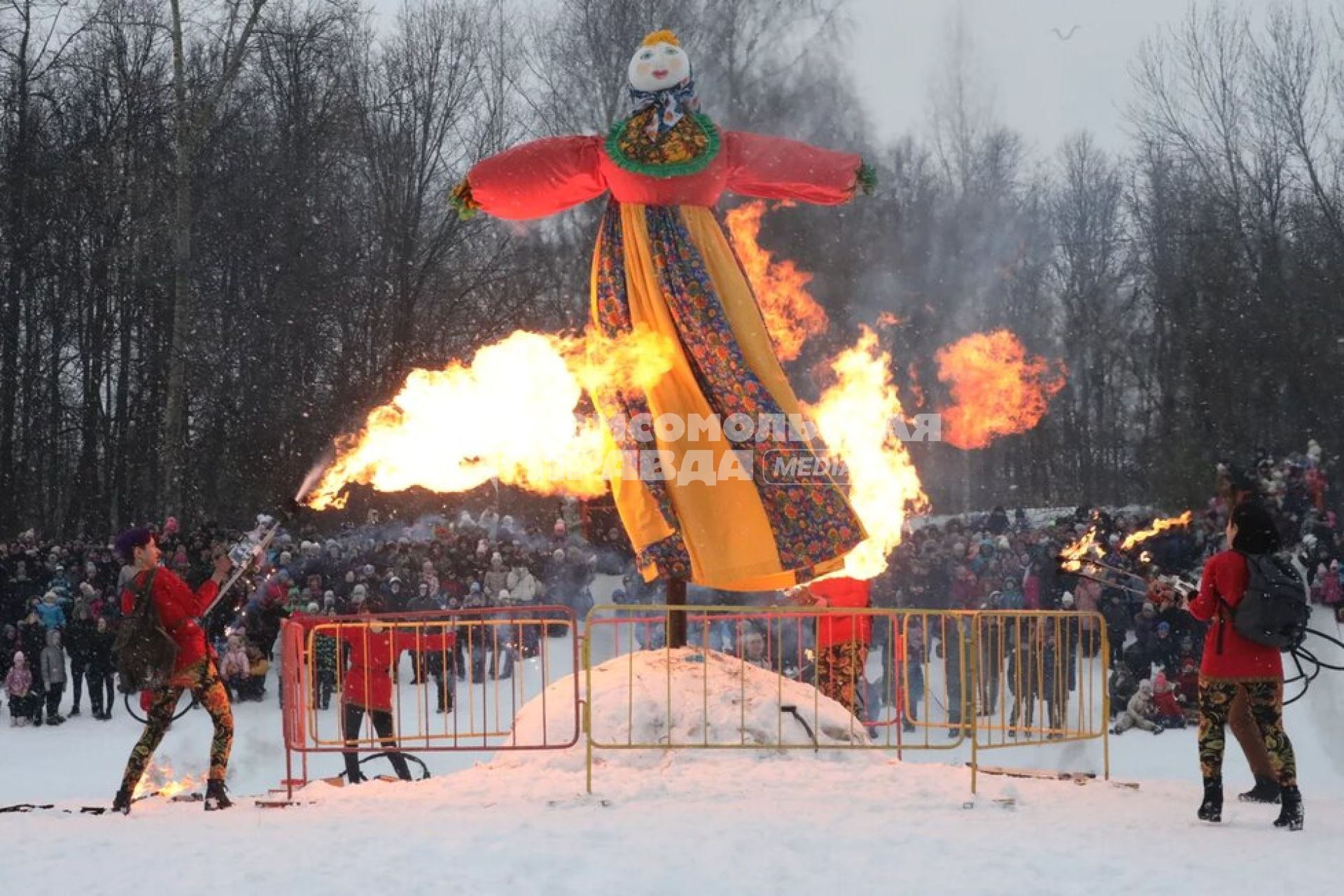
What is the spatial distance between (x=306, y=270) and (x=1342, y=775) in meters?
19.5

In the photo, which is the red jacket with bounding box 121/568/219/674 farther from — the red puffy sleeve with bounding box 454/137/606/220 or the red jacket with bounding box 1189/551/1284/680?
the red jacket with bounding box 1189/551/1284/680

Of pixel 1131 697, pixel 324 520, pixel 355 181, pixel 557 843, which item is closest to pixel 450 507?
pixel 324 520

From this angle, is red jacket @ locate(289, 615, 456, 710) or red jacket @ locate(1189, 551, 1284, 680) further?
red jacket @ locate(289, 615, 456, 710)

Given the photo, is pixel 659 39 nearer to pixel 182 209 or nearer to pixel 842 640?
pixel 842 640

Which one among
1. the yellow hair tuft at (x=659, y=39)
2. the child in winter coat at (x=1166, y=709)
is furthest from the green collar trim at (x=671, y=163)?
the child in winter coat at (x=1166, y=709)

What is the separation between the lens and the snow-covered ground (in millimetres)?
6383

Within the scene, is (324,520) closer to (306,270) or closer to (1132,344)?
(306,270)

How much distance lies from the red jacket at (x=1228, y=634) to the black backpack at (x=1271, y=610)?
1.7 inches

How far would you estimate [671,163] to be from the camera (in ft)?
31.2

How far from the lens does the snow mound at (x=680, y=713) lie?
877 centimetres

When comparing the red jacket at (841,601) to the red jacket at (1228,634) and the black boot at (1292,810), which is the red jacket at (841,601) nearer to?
the red jacket at (1228,634)

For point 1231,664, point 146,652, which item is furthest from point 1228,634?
point 146,652

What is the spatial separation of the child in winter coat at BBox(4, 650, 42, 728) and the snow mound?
8.25 m

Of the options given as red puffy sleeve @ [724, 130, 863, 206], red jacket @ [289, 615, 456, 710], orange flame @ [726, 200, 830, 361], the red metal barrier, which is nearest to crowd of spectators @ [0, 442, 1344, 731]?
the red metal barrier
